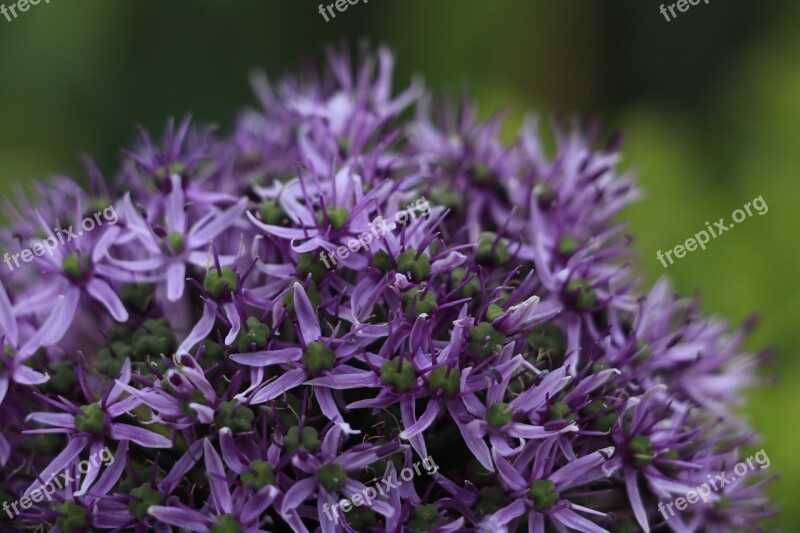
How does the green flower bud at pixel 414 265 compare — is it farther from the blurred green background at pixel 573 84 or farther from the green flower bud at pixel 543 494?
the blurred green background at pixel 573 84

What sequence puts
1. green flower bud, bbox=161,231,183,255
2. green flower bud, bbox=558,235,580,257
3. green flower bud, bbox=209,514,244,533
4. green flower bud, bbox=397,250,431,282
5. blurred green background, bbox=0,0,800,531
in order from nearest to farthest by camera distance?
1. green flower bud, bbox=209,514,244,533
2. green flower bud, bbox=397,250,431,282
3. green flower bud, bbox=161,231,183,255
4. green flower bud, bbox=558,235,580,257
5. blurred green background, bbox=0,0,800,531

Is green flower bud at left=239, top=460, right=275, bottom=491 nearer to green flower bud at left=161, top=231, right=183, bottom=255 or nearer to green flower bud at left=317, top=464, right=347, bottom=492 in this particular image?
green flower bud at left=317, top=464, right=347, bottom=492

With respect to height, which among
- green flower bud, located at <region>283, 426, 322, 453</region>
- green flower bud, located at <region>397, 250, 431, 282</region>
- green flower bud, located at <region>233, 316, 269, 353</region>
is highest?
green flower bud, located at <region>233, 316, 269, 353</region>

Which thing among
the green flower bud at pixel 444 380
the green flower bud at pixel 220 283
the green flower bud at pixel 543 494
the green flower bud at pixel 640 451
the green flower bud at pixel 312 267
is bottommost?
the green flower bud at pixel 640 451

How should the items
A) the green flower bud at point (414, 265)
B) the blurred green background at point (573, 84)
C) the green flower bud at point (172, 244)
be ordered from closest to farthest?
the green flower bud at point (414, 265)
the green flower bud at point (172, 244)
the blurred green background at point (573, 84)

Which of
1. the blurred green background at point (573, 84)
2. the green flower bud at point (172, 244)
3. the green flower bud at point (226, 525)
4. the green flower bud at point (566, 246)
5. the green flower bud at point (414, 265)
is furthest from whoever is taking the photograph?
the blurred green background at point (573, 84)

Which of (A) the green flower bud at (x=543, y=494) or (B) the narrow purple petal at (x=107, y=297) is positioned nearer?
(A) the green flower bud at (x=543, y=494)

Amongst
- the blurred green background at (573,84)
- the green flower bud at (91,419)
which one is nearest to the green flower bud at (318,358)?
the green flower bud at (91,419)

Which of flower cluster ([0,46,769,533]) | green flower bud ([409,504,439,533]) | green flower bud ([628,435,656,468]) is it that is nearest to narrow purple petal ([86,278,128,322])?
flower cluster ([0,46,769,533])
